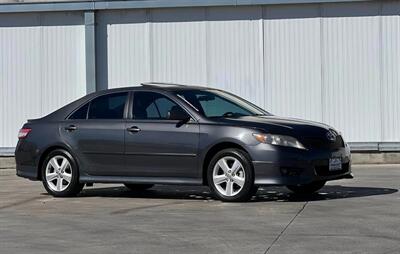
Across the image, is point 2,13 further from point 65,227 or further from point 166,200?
point 65,227

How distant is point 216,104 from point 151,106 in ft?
2.96

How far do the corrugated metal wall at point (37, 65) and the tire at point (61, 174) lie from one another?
6.37 m

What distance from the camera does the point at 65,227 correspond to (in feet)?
28.5

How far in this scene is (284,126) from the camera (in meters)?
10.2

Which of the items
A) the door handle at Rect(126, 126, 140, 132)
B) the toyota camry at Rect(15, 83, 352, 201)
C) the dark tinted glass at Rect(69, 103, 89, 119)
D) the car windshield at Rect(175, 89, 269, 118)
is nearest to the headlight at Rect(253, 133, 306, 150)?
the toyota camry at Rect(15, 83, 352, 201)

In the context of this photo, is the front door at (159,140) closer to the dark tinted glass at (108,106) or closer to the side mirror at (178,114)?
the side mirror at (178,114)

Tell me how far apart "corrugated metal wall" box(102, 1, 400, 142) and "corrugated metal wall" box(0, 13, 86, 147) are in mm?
786

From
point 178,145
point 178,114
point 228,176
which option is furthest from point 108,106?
point 228,176

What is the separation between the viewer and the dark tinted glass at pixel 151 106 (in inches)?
430

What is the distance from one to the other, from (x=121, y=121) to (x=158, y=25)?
681 cm

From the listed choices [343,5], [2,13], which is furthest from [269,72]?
[2,13]

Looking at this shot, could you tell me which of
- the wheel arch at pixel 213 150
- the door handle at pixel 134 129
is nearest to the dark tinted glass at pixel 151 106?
the door handle at pixel 134 129

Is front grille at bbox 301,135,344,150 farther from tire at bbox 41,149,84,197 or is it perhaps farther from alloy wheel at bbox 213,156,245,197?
tire at bbox 41,149,84,197

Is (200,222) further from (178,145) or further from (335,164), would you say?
(335,164)
